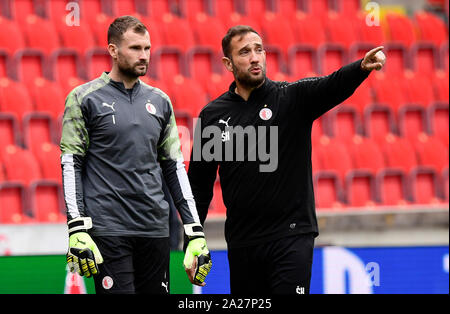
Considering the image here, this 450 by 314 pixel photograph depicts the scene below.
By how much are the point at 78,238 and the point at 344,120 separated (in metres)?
6.42

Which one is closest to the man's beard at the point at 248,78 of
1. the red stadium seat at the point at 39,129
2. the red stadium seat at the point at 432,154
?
the red stadium seat at the point at 39,129

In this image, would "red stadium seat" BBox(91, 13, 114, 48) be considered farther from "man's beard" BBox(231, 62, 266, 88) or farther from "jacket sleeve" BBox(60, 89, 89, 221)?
"jacket sleeve" BBox(60, 89, 89, 221)

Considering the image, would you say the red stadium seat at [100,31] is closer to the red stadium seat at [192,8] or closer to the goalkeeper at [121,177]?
the red stadium seat at [192,8]

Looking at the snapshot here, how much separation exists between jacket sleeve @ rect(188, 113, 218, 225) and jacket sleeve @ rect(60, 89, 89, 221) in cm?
71

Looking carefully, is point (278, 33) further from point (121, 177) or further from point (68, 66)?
point (121, 177)

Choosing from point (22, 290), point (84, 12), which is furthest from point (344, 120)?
point (22, 290)

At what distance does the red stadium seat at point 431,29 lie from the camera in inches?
431

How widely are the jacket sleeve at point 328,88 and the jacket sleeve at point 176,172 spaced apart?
2.10 ft

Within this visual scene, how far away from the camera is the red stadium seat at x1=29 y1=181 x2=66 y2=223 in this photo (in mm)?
7930

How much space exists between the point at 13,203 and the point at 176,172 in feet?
14.0
